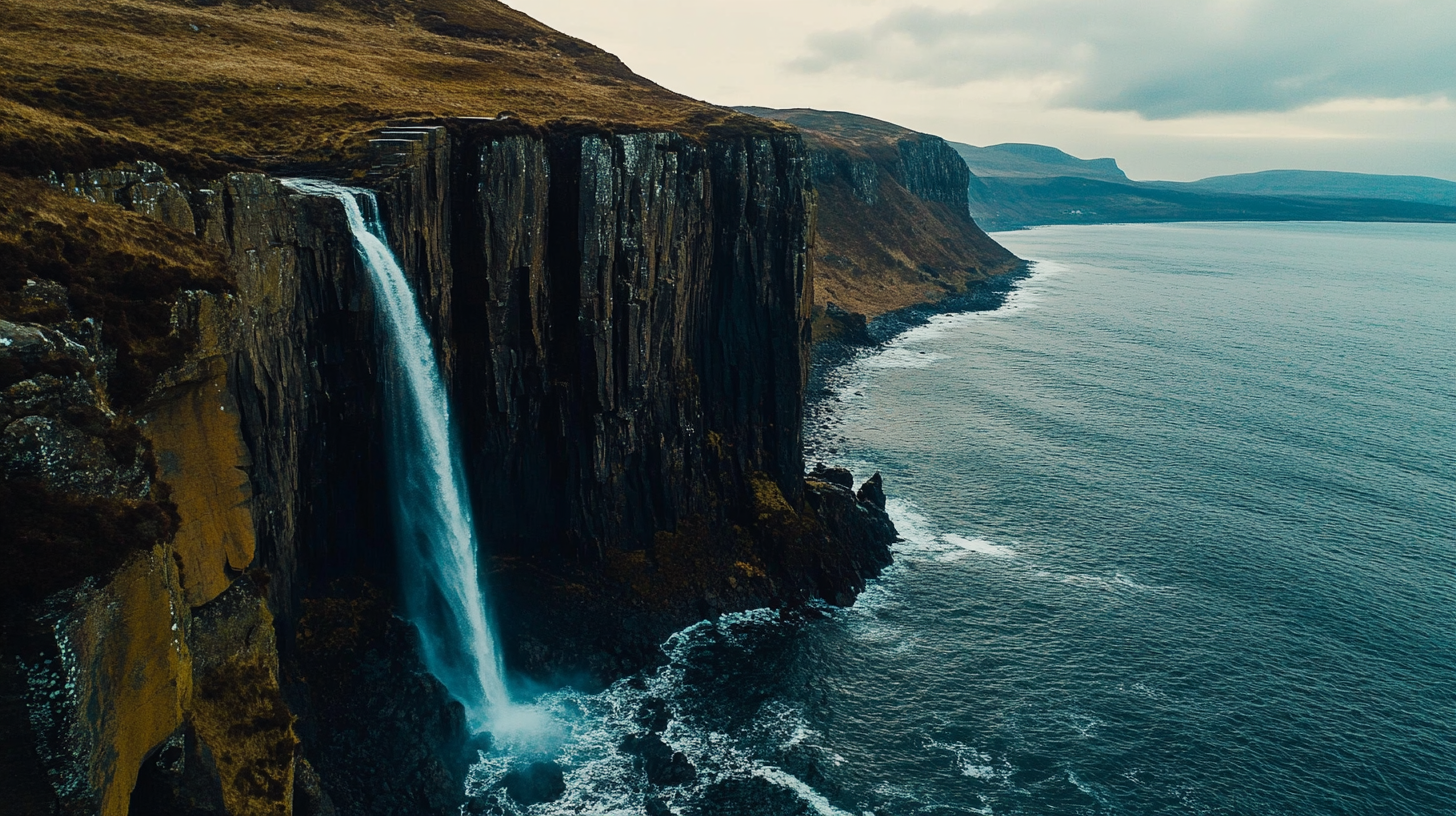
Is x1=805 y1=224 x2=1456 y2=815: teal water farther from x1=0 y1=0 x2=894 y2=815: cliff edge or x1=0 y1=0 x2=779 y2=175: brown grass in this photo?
x1=0 y1=0 x2=779 y2=175: brown grass

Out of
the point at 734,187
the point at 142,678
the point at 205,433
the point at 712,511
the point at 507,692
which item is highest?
A: the point at 734,187

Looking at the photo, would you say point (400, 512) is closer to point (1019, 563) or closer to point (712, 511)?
point (712, 511)

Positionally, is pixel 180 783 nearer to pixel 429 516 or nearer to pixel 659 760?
pixel 659 760

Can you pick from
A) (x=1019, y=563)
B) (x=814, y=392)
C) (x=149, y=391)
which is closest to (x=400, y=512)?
(x=149, y=391)

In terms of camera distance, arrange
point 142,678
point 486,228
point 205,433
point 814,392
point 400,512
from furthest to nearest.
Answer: point 814,392 < point 486,228 < point 400,512 < point 205,433 < point 142,678

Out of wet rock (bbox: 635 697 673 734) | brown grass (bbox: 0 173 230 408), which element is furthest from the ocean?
brown grass (bbox: 0 173 230 408)

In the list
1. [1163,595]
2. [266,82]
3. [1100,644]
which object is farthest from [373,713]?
[1163,595]
